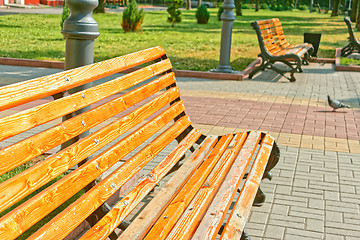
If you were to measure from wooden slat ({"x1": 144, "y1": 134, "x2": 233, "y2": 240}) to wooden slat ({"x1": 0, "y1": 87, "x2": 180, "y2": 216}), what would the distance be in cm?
46

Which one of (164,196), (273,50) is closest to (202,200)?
(164,196)

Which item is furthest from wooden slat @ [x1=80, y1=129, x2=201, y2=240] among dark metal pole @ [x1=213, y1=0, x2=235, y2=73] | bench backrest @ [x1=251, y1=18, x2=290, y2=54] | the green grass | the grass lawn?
the green grass

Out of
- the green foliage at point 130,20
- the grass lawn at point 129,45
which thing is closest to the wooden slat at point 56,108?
the grass lawn at point 129,45

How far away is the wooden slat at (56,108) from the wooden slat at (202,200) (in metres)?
0.70

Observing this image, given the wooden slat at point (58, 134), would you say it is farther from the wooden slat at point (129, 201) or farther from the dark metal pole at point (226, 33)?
the dark metal pole at point (226, 33)

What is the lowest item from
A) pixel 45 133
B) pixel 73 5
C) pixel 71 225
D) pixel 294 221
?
pixel 294 221

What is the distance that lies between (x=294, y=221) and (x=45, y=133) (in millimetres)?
2225

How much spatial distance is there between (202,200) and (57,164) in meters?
0.90

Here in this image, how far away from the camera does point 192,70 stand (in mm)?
11320

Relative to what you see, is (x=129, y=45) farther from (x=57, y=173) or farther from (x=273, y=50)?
(x=57, y=173)

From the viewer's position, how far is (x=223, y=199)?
2.98 m

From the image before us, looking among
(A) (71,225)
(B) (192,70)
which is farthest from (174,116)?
(B) (192,70)

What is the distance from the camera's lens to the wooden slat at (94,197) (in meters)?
2.16

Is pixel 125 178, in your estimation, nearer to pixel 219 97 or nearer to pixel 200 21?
pixel 219 97
